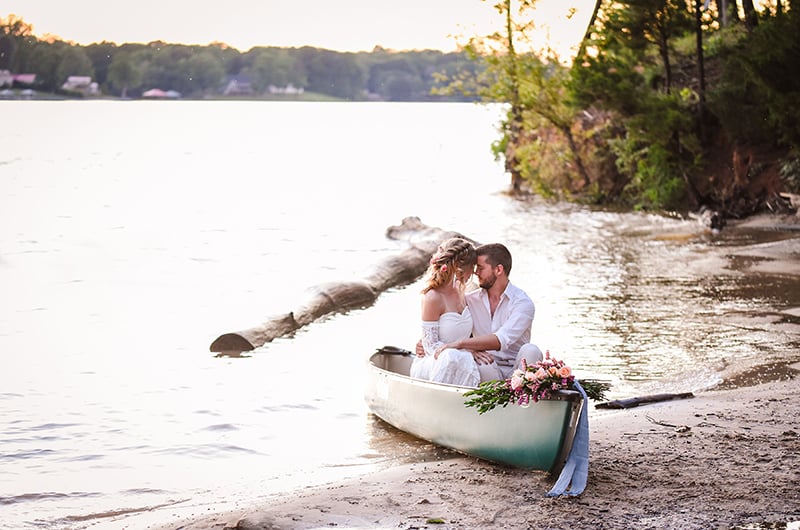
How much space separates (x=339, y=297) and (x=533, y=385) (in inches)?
392

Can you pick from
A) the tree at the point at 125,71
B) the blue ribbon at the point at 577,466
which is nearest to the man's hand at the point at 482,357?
the blue ribbon at the point at 577,466

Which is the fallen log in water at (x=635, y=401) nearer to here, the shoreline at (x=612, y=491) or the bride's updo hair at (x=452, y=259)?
the shoreline at (x=612, y=491)

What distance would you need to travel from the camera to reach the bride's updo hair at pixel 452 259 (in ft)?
29.7

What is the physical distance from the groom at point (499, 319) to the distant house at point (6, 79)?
3311 inches

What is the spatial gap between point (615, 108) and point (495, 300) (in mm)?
18768

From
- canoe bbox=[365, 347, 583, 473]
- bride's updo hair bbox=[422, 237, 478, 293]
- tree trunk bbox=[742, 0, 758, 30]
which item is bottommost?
canoe bbox=[365, 347, 583, 473]

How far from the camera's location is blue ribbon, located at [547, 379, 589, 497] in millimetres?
7566

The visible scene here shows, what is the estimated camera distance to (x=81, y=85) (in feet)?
284

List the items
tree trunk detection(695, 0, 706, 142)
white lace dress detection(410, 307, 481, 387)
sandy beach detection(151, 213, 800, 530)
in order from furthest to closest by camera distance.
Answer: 1. tree trunk detection(695, 0, 706, 142)
2. white lace dress detection(410, 307, 481, 387)
3. sandy beach detection(151, 213, 800, 530)

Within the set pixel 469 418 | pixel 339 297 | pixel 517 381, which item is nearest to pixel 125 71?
pixel 339 297

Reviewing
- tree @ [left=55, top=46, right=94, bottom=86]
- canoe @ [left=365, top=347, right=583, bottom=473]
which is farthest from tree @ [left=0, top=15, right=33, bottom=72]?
canoe @ [left=365, top=347, right=583, bottom=473]

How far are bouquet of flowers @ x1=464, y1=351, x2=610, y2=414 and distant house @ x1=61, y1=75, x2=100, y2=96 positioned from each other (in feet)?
252

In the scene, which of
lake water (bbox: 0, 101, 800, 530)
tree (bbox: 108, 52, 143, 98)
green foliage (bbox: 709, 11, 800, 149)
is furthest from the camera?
tree (bbox: 108, 52, 143, 98)

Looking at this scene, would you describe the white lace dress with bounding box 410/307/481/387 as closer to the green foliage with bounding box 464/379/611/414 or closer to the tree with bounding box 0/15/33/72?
the green foliage with bounding box 464/379/611/414
